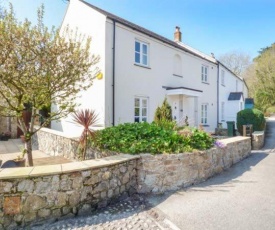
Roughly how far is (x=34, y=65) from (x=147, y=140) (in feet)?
12.0

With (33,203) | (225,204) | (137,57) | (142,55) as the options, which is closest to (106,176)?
(33,203)

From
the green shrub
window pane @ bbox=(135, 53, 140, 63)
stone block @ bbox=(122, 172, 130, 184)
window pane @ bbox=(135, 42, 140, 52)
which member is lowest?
stone block @ bbox=(122, 172, 130, 184)

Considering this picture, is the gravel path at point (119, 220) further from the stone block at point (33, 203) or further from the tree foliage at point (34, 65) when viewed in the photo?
the tree foliage at point (34, 65)

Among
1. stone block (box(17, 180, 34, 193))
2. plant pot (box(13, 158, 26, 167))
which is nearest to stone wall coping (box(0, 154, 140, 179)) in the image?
stone block (box(17, 180, 34, 193))

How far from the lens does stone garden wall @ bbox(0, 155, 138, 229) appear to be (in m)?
4.30

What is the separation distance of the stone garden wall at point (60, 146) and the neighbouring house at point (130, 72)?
170cm

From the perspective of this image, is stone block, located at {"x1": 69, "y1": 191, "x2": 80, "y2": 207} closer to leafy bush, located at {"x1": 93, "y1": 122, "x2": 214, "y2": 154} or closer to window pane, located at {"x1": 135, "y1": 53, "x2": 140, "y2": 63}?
leafy bush, located at {"x1": 93, "y1": 122, "x2": 214, "y2": 154}

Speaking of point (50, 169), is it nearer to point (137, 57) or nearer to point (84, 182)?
point (84, 182)

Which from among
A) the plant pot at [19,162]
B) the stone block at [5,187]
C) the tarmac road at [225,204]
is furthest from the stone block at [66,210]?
the plant pot at [19,162]

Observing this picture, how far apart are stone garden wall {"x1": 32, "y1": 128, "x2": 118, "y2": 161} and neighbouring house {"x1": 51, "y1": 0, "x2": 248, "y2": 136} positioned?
1698mm

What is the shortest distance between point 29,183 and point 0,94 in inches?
125

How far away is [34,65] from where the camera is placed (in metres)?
5.86

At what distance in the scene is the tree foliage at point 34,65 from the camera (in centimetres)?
553

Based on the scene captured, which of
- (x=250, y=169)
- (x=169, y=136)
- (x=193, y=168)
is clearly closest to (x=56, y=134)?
(x=169, y=136)
